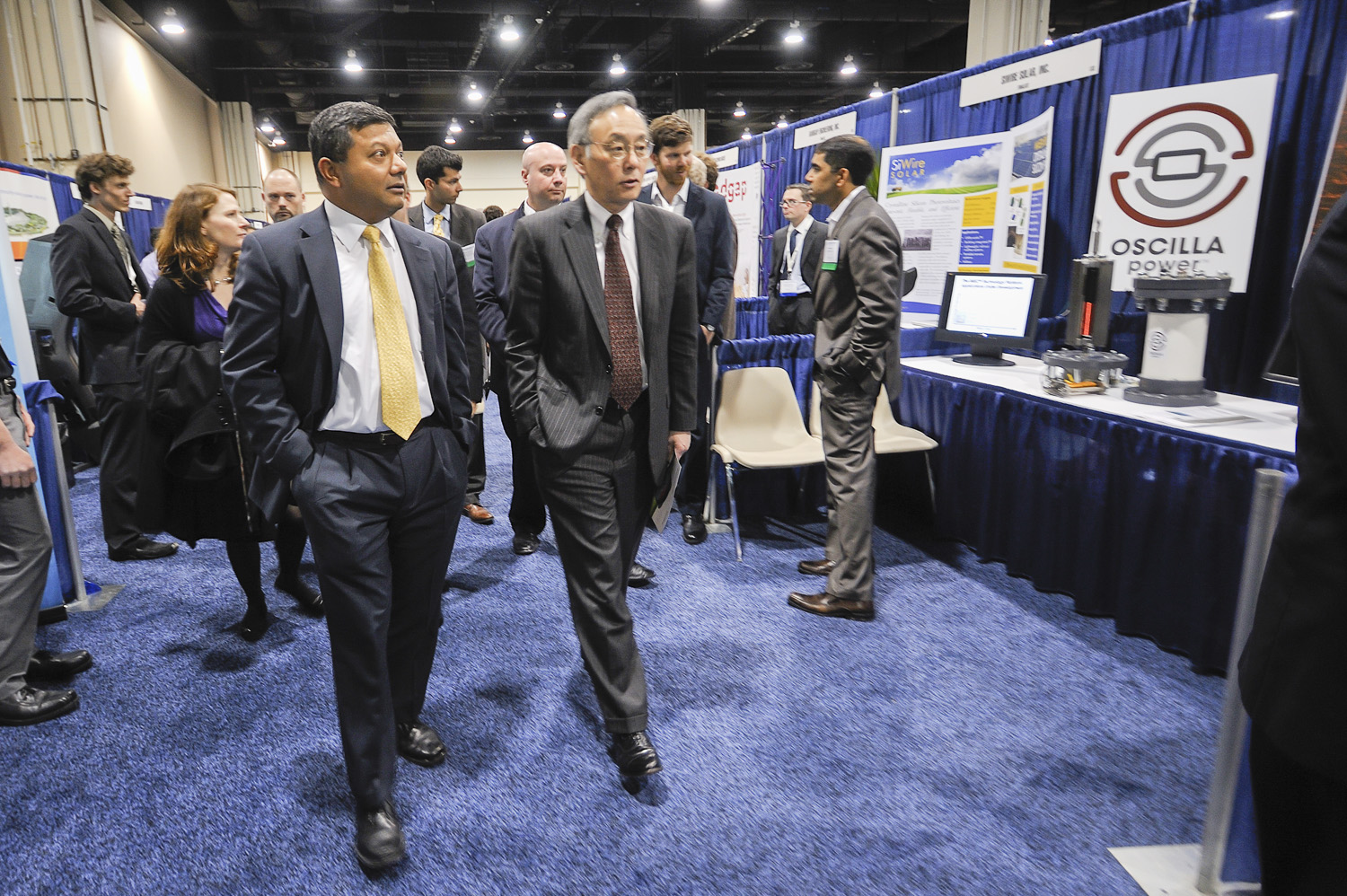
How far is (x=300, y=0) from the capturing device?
36.1 ft

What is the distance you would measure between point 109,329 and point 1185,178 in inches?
196

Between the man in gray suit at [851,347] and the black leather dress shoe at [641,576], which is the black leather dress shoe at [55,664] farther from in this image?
the man in gray suit at [851,347]

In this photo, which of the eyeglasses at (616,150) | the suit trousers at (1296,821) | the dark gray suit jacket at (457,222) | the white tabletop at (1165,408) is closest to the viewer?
the suit trousers at (1296,821)

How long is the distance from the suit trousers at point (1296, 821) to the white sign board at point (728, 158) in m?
8.53

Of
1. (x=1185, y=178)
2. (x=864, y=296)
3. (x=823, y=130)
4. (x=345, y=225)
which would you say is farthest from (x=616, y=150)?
(x=823, y=130)

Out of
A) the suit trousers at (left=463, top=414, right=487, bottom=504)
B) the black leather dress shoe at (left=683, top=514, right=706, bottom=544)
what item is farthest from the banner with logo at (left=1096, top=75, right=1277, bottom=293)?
the suit trousers at (left=463, top=414, right=487, bottom=504)

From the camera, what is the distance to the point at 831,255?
2969 millimetres

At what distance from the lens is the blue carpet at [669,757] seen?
6.03 feet

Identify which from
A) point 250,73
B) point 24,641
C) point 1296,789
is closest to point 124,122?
point 250,73

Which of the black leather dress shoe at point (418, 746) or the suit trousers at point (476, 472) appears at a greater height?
the suit trousers at point (476, 472)

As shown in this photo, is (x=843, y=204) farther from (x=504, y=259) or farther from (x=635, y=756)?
(x=635, y=756)

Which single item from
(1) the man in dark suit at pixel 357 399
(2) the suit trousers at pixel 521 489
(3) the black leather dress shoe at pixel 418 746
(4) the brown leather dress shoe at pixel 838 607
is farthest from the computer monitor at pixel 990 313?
(3) the black leather dress shoe at pixel 418 746

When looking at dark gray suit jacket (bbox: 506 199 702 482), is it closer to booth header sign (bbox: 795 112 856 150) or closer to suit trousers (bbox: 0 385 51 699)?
suit trousers (bbox: 0 385 51 699)

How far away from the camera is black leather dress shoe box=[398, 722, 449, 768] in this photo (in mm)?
2207
